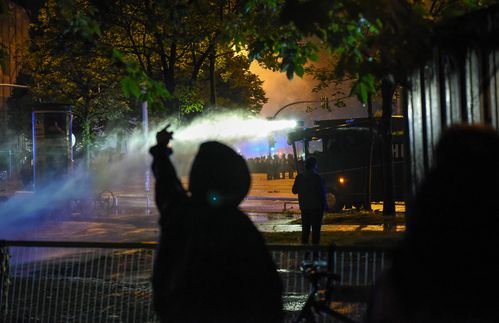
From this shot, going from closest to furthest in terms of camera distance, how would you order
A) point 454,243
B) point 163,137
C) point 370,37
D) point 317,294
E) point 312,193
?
1. point 454,243
2. point 163,137
3. point 317,294
4. point 370,37
5. point 312,193

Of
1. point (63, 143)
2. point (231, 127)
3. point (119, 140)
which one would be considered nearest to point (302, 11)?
point (63, 143)

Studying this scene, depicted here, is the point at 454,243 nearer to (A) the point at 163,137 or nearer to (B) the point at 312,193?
(A) the point at 163,137

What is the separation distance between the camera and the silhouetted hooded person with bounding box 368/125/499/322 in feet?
7.43

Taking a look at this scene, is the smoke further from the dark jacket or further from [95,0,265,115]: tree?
the dark jacket

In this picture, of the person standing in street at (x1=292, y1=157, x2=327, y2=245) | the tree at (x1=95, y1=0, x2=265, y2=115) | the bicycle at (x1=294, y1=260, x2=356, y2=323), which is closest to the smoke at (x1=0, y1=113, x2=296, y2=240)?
the bicycle at (x1=294, y1=260, x2=356, y2=323)

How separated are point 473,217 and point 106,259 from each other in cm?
555

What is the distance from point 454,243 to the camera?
2264mm

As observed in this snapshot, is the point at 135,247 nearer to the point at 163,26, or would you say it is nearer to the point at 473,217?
the point at 473,217

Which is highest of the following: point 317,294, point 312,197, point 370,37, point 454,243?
point 370,37

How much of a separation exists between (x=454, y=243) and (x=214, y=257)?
1.18 m

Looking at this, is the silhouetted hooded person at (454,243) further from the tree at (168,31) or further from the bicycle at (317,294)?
the tree at (168,31)

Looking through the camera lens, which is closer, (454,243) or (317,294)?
(454,243)

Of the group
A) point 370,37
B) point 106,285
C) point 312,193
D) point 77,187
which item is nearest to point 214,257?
point 370,37

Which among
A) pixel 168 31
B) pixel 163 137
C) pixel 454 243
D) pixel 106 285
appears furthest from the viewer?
pixel 168 31
